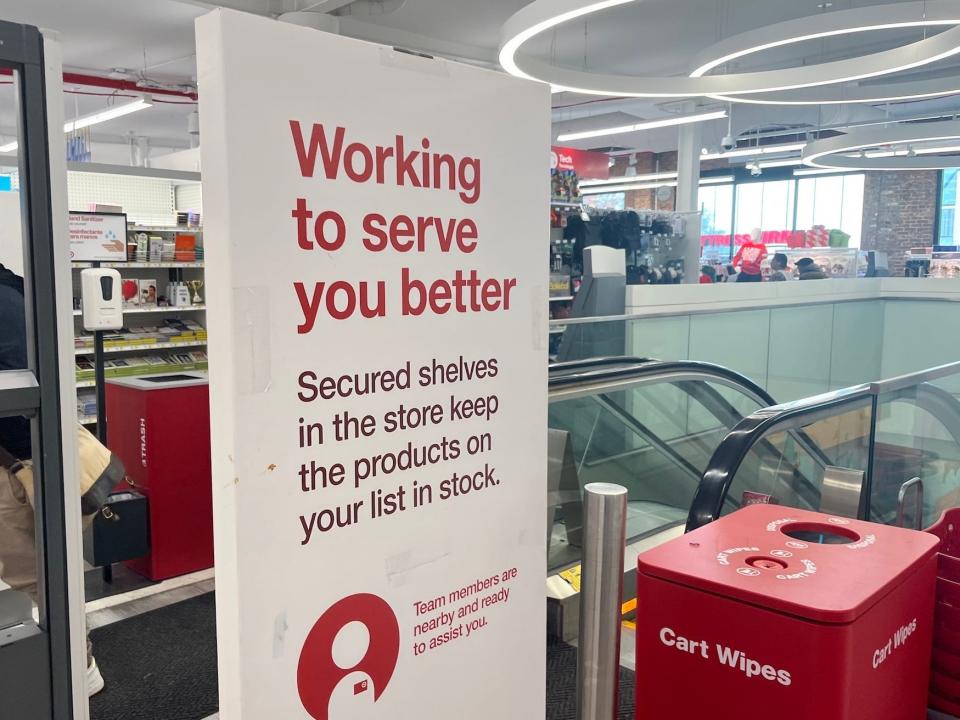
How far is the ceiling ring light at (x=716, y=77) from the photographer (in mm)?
5004

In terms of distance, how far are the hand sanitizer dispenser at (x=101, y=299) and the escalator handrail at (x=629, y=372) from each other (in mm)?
A: 2223

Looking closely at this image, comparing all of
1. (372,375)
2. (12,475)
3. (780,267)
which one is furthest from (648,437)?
(780,267)

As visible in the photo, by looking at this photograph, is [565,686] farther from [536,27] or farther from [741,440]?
[536,27]

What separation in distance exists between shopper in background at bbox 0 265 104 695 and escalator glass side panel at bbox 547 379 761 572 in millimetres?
2504

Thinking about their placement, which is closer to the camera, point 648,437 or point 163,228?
point 648,437

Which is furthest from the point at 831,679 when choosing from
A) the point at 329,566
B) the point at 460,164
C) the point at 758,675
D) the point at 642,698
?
the point at 460,164

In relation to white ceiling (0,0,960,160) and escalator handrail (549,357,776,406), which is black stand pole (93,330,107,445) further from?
white ceiling (0,0,960,160)

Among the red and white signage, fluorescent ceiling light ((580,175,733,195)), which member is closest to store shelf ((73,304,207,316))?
the red and white signage

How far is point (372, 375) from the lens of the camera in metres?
1.35

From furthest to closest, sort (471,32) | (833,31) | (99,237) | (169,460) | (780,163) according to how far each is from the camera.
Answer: (780,163) → (471,32) → (99,237) → (833,31) → (169,460)

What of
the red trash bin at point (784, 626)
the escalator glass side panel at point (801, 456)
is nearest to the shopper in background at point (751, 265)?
the escalator glass side panel at point (801, 456)

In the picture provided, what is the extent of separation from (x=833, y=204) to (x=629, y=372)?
16054mm

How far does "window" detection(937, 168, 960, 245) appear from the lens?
16938 millimetres

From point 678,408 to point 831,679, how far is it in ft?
14.2
